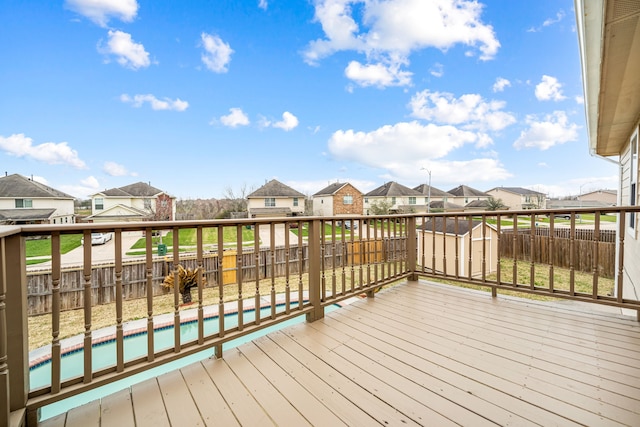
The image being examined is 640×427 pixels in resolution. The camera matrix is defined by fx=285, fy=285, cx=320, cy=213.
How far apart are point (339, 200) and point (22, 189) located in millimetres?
20959

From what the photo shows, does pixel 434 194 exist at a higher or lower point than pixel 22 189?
higher

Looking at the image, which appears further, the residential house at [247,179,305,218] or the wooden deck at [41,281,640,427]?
the residential house at [247,179,305,218]

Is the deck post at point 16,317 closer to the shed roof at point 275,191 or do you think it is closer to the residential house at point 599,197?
the residential house at point 599,197

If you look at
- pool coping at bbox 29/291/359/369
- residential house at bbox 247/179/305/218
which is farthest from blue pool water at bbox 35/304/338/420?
residential house at bbox 247/179/305/218

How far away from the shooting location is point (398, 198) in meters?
28.6

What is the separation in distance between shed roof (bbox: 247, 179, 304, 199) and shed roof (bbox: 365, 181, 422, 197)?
341 inches

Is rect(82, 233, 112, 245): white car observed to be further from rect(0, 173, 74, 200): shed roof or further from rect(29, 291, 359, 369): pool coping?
rect(0, 173, 74, 200): shed roof

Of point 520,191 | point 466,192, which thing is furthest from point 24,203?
point 520,191

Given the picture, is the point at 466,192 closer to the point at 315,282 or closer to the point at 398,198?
the point at 398,198

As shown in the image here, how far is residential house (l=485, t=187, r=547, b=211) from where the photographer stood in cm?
2529

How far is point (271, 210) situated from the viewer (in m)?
24.0

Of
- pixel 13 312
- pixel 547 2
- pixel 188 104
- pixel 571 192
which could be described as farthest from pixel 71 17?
pixel 571 192

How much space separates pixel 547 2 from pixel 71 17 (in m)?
16.0

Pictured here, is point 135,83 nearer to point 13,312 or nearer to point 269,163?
point 269,163
